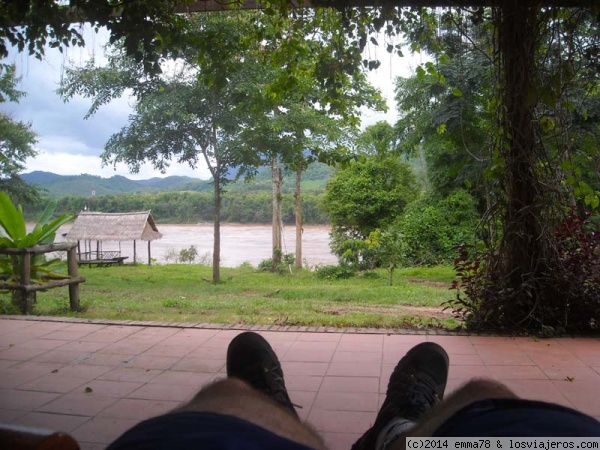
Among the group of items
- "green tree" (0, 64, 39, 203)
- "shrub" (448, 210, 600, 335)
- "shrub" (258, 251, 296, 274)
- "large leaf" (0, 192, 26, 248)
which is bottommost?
"shrub" (258, 251, 296, 274)

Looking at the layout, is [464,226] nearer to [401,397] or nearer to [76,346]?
[76,346]

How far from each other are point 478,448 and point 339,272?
12.5 meters

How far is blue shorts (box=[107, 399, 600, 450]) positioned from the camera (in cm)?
60

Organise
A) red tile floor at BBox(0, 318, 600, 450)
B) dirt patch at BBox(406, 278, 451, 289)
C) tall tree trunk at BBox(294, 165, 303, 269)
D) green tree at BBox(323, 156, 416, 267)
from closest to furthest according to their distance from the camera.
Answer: red tile floor at BBox(0, 318, 600, 450) < dirt patch at BBox(406, 278, 451, 289) < tall tree trunk at BBox(294, 165, 303, 269) < green tree at BBox(323, 156, 416, 267)

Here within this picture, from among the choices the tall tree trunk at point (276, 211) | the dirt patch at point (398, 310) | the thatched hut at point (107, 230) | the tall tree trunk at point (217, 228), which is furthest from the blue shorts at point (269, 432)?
the thatched hut at point (107, 230)

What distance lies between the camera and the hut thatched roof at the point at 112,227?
19234mm

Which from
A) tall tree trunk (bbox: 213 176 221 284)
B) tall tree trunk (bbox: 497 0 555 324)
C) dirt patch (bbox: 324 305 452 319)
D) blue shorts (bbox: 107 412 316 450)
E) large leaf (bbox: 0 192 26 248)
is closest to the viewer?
blue shorts (bbox: 107 412 316 450)

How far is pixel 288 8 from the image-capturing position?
11.2ft

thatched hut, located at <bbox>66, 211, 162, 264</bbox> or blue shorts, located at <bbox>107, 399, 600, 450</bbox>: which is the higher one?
blue shorts, located at <bbox>107, 399, 600, 450</bbox>

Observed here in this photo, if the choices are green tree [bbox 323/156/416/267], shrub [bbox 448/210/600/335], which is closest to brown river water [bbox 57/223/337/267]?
green tree [bbox 323/156/416/267]

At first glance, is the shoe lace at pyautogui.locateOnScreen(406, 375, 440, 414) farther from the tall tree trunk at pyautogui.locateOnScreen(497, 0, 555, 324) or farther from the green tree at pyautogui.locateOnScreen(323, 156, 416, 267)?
the green tree at pyautogui.locateOnScreen(323, 156, 416, 267)

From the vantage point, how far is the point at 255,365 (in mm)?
1551

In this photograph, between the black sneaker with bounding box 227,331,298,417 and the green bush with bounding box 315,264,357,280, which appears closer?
the black sneaker with bounding box 227,331,298,417

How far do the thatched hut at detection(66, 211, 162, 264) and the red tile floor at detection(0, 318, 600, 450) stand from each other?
15.8m
